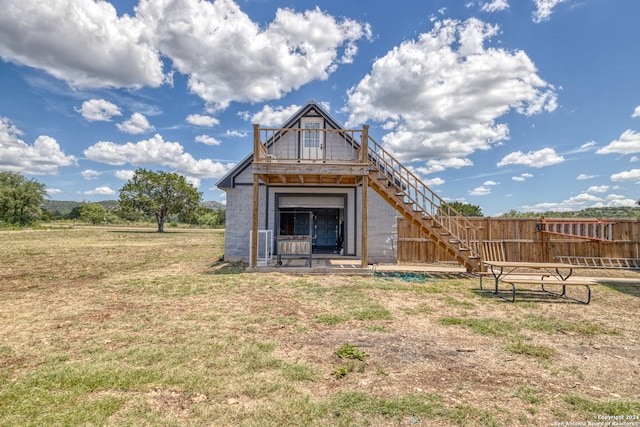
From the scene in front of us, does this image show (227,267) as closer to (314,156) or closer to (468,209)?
(314,156)

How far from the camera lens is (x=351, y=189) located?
1342 centimetres

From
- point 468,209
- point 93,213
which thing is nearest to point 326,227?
point 468,209

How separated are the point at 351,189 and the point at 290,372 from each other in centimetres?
1039

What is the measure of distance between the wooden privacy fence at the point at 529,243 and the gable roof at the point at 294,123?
540 cm

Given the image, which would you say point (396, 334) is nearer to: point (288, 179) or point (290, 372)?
point (290, 372)

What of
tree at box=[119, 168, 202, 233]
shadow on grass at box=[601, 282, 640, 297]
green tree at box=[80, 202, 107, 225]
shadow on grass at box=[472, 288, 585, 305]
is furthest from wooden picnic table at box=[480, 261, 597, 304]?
green tree at box=[80, 202, 107, 225]

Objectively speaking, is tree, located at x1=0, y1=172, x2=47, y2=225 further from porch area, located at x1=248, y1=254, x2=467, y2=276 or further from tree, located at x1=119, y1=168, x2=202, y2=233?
porch area, located at x1=248, y1=254, x2=467, y2=276

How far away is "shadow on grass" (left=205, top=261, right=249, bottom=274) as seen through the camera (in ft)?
34.5

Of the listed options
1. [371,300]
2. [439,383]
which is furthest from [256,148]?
[439,383]

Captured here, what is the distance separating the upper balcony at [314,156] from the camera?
10.2m

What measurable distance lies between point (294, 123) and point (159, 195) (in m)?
28.9

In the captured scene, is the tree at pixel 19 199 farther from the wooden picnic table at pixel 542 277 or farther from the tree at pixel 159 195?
the wooden picnic table at pixel 542 277

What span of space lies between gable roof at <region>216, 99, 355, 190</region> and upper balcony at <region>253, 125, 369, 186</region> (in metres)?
0.48

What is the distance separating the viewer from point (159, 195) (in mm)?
36219
